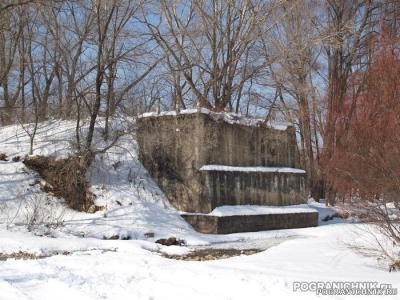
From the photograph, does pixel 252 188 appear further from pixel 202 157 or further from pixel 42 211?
pixel 42 211

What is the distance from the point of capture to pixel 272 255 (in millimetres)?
11000

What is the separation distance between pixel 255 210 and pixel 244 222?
101 cm

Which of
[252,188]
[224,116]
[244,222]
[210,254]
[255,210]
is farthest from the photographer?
[252,188]

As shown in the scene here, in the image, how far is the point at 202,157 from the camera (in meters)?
19.5

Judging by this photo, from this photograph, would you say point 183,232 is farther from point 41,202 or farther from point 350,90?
point 350,90

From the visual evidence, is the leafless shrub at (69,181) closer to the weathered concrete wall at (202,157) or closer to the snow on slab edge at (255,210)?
the weathered concrete wall at (202,157)

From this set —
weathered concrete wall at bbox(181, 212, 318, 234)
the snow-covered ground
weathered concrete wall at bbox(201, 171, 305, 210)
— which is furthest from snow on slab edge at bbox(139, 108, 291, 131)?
weathered concrete wall at bbox(181, 212, 318, 234)

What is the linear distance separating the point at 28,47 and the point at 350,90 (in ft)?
61.7

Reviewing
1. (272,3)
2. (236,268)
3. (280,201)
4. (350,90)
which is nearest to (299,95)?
(350,90)

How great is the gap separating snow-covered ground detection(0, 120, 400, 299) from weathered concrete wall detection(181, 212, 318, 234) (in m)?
0.47

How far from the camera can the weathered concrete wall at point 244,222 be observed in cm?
1858

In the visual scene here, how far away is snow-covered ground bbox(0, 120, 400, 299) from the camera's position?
6.79m

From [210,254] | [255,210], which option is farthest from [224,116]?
[210,254]

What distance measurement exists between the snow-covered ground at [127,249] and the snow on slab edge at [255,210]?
171 millimetres
